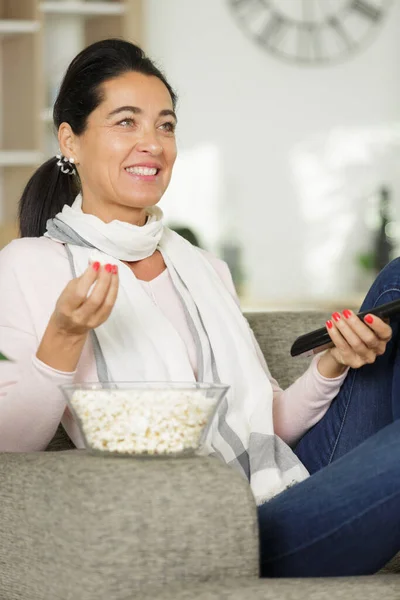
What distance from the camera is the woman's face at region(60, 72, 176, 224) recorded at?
1.89 m

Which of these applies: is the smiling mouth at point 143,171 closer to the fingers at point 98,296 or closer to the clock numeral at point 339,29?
the fingers at point 98,296

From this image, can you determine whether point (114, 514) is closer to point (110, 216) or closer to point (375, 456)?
point (375, 456)

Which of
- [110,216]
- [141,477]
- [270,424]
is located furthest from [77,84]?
[141,477]

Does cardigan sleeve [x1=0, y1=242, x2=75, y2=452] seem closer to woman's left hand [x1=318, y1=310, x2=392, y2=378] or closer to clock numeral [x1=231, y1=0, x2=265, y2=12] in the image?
woman's left hand [x1=318, y1=310, x2=392, y2=378]

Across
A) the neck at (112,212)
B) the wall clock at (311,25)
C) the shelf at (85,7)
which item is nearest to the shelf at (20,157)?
the shelf at (85,7)

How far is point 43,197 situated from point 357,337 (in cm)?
A: 70

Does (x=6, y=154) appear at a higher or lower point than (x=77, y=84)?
lower

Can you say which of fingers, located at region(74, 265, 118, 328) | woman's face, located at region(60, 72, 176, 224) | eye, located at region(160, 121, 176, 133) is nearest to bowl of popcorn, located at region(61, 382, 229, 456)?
fingers, located at region(74, 265, 118, 328)

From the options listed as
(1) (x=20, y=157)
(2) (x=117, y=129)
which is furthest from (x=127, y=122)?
(1) (x=20, y=157)

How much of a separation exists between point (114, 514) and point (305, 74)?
382cm

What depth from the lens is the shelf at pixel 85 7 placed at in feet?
14.3

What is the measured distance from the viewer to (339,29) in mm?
4797

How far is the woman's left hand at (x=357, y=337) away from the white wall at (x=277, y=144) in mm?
2982

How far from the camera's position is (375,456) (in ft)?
4.52
